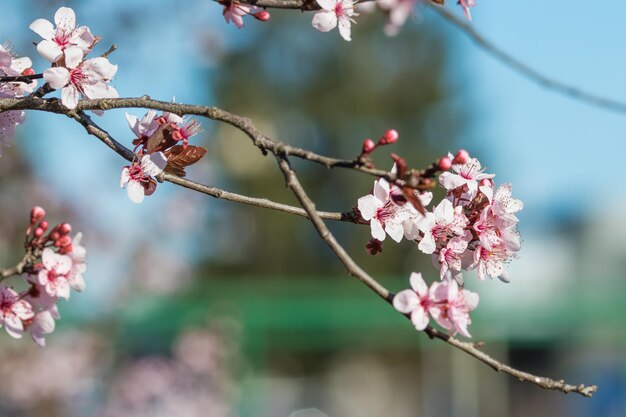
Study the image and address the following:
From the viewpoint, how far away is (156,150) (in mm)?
1692

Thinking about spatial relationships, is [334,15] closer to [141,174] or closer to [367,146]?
[367,146]

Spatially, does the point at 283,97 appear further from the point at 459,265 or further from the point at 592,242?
the point at 459,265

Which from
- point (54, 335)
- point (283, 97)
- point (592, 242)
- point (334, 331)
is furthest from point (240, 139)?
point (592, 242)

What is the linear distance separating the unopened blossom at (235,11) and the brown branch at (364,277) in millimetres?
462

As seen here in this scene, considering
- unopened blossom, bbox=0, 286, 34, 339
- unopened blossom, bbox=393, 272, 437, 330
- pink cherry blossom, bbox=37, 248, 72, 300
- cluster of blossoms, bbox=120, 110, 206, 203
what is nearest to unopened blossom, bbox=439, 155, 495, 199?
unopened blossom, bbox=393, 272, 437, 330

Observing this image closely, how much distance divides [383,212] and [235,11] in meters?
0.52

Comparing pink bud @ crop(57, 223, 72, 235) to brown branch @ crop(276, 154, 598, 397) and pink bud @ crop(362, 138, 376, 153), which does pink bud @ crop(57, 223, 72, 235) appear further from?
pink bud @ crop(362, 138, 376, 153)

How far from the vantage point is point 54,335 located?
10.1 metres

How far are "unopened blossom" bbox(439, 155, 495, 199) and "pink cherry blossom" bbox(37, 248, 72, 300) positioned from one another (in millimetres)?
769

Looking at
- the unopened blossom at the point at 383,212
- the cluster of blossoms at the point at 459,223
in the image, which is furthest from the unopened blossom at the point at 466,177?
the unopened blossom at the point at 383,212

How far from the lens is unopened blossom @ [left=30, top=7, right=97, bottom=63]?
5.46ft

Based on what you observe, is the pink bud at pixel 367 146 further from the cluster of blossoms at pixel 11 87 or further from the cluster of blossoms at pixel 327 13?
the cluster of blossoms at pixel 11 87

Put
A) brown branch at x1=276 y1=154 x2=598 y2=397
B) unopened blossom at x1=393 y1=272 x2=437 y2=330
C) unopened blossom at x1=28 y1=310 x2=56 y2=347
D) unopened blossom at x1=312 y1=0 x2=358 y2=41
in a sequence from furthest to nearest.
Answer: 1. unopened blossom at x1=28 y1=310 x2=56 y2=347
2. unopened blossom at x1=312 y1=0 x2=358 y2=41
3. unopened blossom at x1=393 y1=272 x2=437 y2=330
4. brown branch at x1=276 y1=154 x2=598 y2=397

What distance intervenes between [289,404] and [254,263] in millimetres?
6397
